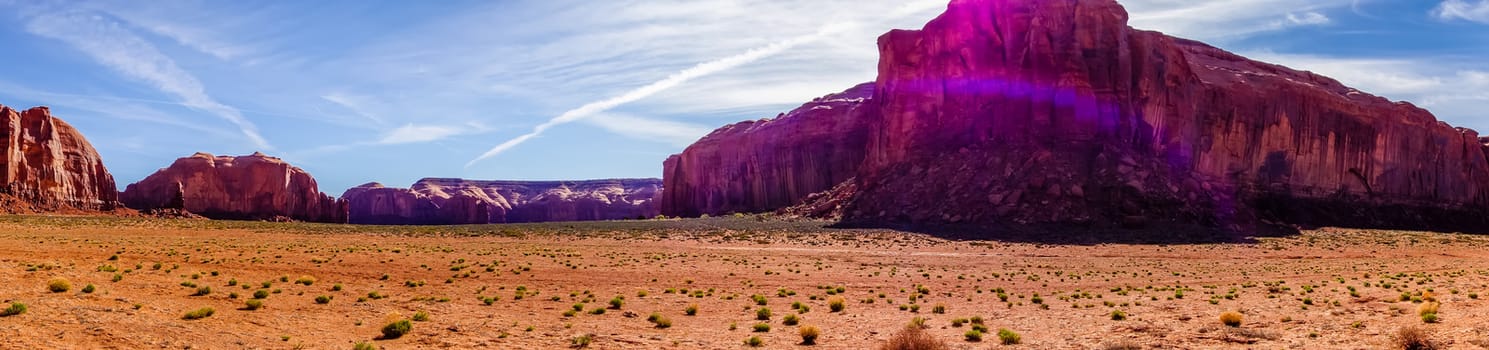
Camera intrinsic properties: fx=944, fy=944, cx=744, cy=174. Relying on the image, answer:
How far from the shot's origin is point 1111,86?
70.2 metres

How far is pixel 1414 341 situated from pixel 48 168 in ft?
336

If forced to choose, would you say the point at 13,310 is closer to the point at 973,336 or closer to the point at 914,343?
the point at 914,343

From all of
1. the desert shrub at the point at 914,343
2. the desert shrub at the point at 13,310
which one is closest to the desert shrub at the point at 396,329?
the desert shrub at the point at 13,310

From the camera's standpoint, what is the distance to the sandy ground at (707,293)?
59.4 feet

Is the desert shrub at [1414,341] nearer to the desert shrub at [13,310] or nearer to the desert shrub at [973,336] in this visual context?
the desert shrub at [973,336]

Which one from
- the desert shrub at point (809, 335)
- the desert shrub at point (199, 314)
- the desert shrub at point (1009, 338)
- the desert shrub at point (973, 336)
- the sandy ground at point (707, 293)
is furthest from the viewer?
the desert shrub at point (199, 314)

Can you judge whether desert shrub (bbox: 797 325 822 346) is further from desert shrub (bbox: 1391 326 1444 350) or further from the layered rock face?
the layered rock face

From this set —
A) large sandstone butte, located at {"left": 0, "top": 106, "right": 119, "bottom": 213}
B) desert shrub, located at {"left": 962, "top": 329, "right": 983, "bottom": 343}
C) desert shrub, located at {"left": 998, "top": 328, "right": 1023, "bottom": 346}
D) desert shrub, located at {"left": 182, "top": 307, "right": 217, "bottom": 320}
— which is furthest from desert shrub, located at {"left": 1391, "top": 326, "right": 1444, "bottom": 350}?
large sandstone butte, located at {"left": 0, "top": 106, "right": 119, "bottom": 213}

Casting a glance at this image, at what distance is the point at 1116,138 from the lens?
6938 centimetres

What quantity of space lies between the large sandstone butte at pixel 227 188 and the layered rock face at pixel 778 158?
5012cm

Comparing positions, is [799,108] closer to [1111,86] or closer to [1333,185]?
[1111,86]

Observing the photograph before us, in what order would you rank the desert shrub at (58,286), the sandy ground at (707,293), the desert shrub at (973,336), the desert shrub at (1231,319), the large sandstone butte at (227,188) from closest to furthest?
the sandy ground at (707,293)
the desert shrub at (973,336)
the desert shrub at (1231,319)
the desert shrub at (58,286)
the large sandstone butte at (227,188)

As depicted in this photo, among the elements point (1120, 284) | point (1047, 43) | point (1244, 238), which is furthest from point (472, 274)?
point (1047, 43)

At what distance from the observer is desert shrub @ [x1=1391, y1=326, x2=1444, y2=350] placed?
14578 mm
